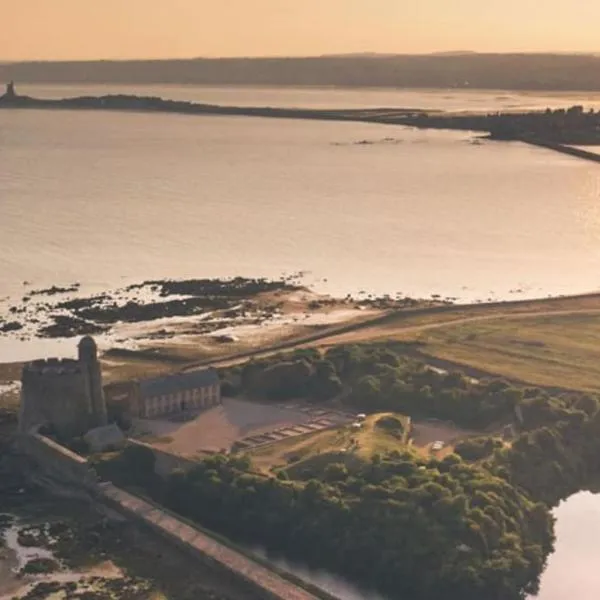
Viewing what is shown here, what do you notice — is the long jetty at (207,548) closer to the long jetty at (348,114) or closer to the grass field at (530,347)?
the grass field at (530,347)

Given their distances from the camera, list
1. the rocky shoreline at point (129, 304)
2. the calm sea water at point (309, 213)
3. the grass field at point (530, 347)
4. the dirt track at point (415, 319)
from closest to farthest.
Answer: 1. the grass field at point (530, 347)
2. the dirt track at point (415, 319)
3. the rocky shoreline at point (129, 304)
4. the calm sea water at point (309, 213)

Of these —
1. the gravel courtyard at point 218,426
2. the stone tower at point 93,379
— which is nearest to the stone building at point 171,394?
the gravel courtyard at point 218,426

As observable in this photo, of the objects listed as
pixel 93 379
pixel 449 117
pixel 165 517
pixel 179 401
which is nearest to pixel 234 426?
pixel 179 401

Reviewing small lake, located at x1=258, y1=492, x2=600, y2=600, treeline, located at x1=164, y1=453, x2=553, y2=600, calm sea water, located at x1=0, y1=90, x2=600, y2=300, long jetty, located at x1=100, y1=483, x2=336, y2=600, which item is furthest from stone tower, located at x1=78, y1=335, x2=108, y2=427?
calm sea water, located at x1=0, y1=90, x2=600, y2=300

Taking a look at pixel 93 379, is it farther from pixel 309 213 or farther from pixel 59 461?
pixel 309 213

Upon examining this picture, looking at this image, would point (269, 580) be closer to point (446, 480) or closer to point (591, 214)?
point (446, 480)

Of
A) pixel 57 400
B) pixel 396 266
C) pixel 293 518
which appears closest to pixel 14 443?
pixel 57 400
